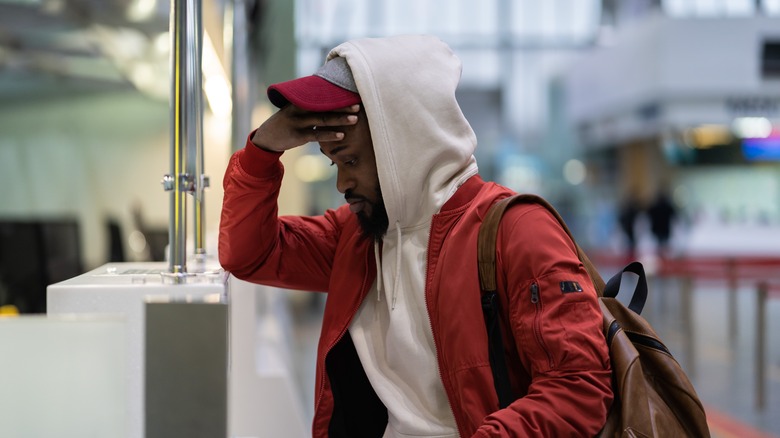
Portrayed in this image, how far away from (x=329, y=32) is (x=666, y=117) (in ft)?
21.5

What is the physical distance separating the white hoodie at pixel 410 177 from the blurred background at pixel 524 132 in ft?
5.40

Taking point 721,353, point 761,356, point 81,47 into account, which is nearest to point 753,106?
point 721,353

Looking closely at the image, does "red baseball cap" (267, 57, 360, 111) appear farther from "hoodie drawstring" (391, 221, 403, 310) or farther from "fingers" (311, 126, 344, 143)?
"hoodie drawstring" (391, 221, 403, 310)

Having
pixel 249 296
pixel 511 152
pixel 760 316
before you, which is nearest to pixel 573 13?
pixel 511 152

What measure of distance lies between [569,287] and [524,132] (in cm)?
1722

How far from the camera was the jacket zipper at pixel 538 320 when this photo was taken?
142 centimetres

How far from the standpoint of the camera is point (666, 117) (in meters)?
14.2

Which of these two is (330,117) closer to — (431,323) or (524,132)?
(431,323)

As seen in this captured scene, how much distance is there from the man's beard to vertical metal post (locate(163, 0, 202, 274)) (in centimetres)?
37

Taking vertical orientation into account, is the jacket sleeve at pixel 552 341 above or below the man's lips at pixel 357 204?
below

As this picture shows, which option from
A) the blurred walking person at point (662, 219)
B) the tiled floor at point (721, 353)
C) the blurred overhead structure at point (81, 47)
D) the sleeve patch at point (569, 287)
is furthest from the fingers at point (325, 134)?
the blurred walking person at point (662, 219)

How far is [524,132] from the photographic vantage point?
1833 cm

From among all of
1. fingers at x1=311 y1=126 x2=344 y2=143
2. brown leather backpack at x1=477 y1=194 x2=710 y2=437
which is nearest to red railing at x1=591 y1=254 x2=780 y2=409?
brown leather backpack at x1=477 y1=194 x2=710 y2=437

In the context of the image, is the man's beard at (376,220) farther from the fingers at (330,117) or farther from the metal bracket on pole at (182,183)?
the metal bracket on pole at (182,183)
